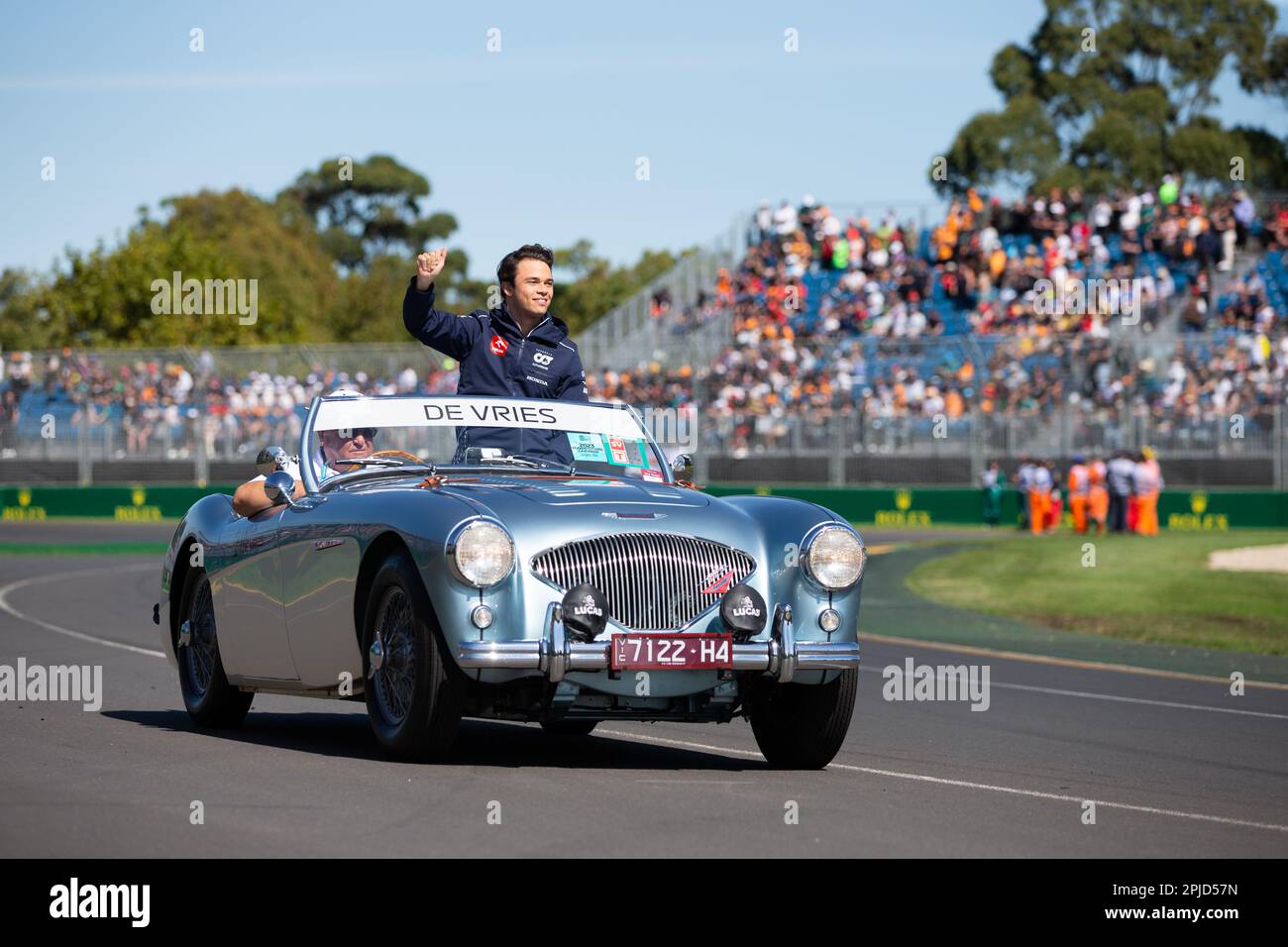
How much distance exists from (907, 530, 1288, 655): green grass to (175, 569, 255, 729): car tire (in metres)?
11.0

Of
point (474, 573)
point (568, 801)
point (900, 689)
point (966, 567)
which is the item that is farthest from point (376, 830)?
point (966, 567)

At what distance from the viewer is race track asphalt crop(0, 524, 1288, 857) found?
6.17 metres

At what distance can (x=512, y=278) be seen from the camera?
9195mm

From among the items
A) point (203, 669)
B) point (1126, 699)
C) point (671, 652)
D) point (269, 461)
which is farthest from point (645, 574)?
point (1126, 699)

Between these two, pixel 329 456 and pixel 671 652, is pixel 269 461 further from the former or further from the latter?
pixel 671 652

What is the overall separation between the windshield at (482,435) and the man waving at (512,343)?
0.01 metres

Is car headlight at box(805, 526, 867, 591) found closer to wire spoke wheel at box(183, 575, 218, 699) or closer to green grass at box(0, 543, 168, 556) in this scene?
wire spoke wheel at box(183, 575, 218, 699)

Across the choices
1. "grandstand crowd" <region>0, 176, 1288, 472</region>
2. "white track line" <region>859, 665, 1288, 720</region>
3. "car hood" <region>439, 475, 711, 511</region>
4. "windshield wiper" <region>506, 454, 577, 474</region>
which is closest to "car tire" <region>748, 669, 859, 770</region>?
"car hood" <region>439, 475, 711, 511</region>

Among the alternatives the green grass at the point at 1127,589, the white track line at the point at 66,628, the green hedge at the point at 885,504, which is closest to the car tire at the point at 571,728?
the white track line at the point at 66,628

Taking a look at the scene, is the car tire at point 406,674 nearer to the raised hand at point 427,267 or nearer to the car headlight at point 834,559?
the car headlight at point 834,559

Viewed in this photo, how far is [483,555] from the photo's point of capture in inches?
292

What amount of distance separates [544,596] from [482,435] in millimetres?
1658
